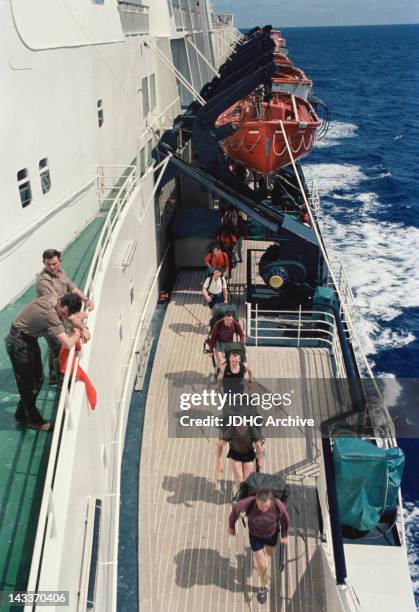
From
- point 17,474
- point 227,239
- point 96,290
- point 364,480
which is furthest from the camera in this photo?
point 227,239

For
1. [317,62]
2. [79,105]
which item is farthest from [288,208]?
[317,62]

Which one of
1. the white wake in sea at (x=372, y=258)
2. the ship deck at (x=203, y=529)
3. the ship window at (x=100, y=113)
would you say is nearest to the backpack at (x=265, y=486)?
the ship deck at (x=203, y=529)

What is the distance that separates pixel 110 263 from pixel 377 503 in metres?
4.59

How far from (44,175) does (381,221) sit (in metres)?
20.3

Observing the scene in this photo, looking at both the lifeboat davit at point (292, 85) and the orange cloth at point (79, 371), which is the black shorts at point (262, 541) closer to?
the orange cloth at point (79, 371)

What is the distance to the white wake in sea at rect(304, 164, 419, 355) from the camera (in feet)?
53.4

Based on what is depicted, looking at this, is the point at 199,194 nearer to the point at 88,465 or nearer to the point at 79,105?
the point at 79,105

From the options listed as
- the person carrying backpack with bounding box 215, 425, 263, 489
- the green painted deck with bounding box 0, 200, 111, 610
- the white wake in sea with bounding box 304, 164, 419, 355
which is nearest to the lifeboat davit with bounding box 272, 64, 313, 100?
the white wake in sea with bounding box 304, 164, 419, 355

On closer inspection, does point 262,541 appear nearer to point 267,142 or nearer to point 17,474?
point 17,474

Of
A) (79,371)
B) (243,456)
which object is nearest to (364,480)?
(243,456)

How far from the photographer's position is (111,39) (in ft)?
34.9

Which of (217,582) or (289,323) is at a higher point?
(289,323)

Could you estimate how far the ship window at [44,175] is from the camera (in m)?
7.65

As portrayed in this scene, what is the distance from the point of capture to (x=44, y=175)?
7.75m
